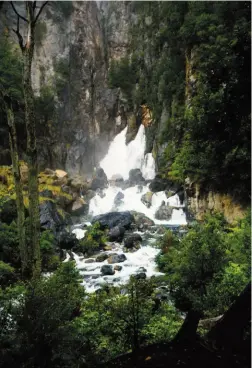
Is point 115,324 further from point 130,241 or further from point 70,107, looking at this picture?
point 70,107

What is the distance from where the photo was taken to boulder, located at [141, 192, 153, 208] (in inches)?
772

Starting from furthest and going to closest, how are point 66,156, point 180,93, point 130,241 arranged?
point 66,156 → point 180,93 → point 130,241

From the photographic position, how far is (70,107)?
32031mm

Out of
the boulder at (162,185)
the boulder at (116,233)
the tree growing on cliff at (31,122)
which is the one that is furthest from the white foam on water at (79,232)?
the tree growing on cliff at (31,122)

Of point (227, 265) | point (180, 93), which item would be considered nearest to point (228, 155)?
point (227, 265)

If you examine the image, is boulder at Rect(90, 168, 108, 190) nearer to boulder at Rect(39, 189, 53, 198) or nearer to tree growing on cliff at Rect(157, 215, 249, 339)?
boulder at Rect(39, 189, 53, 198)

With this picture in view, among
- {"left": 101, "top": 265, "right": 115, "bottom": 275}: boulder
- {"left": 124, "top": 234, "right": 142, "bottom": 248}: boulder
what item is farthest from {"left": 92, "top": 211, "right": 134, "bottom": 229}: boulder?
{"left": 101, "top": 265, "right": 115, "bottom": 275}: boulder

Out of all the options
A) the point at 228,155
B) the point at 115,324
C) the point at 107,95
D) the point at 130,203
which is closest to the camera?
the point at 115,324

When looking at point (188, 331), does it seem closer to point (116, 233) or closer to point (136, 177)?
point (116, 233)

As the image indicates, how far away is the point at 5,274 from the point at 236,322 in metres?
6.36

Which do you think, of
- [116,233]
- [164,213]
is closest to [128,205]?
[164,213]

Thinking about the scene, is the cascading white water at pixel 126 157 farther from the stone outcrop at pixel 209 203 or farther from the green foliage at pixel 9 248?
the green foliage at pixel 9 248

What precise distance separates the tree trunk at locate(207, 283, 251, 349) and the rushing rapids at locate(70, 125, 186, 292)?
5.70 m

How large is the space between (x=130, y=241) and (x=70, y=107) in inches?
923
